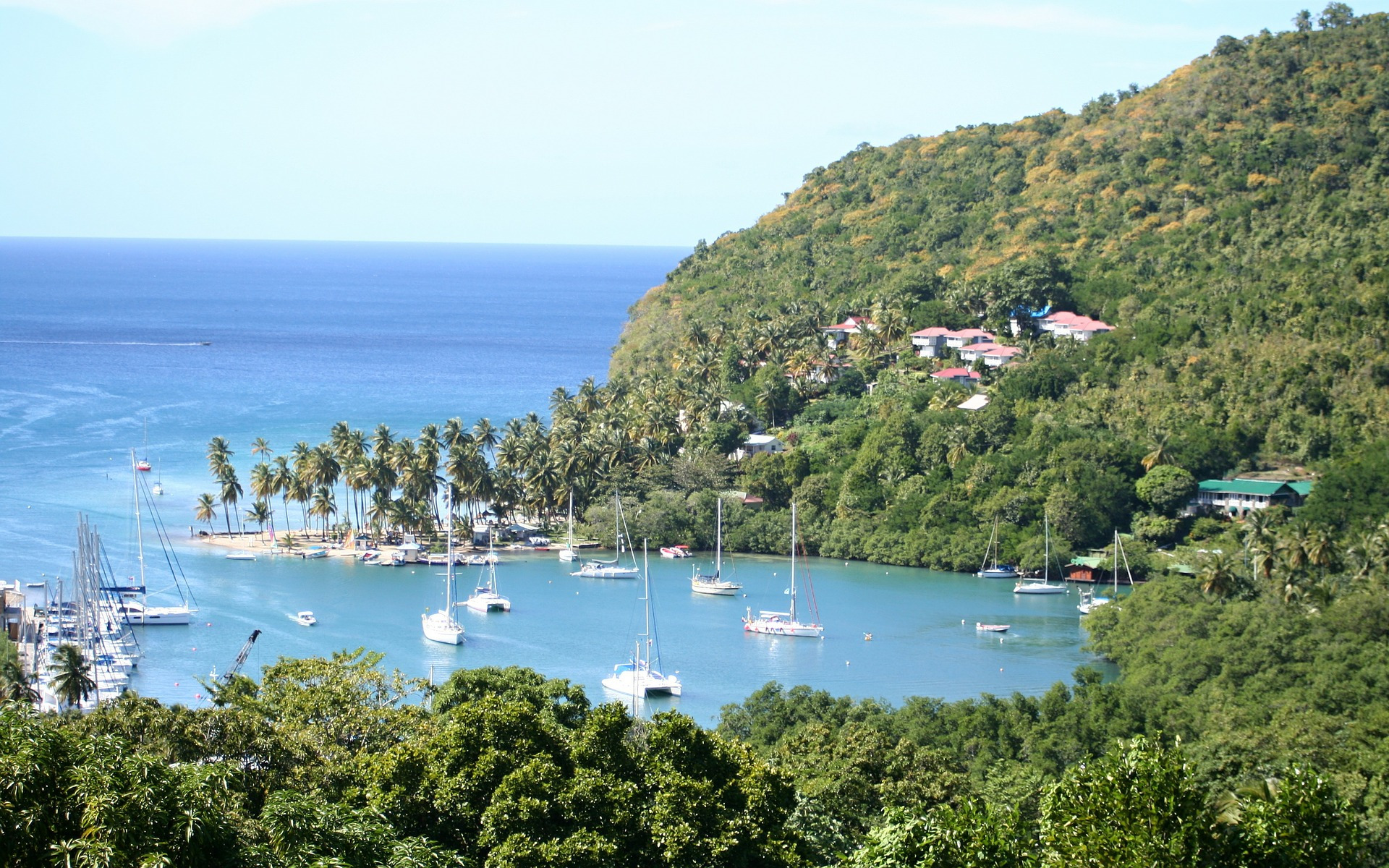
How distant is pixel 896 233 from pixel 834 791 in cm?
7989

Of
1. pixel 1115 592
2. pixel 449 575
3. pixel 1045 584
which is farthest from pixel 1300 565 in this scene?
pixel 449 575

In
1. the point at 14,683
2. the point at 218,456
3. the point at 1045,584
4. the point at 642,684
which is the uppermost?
the point at 218,456

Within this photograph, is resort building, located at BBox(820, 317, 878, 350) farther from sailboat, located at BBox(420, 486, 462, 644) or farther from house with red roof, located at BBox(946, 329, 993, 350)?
sailboat, located at BBox(420, 486, 462, 644)

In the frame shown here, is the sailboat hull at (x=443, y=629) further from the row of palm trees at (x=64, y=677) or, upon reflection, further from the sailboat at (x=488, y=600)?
the row of palm trees at (x=64, y=677)

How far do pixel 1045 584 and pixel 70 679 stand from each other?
37625 mm

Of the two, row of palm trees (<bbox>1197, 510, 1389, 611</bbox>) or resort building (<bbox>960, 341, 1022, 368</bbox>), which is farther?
resort building (<bbox>960, 341, 1022, 368</bbox>)

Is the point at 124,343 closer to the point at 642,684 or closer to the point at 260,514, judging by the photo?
the point at 260,514

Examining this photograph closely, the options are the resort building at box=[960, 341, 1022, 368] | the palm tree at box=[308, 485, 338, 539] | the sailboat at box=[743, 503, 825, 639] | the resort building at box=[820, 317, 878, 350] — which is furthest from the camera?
the resort building at box=[820, 317, 878, 350]

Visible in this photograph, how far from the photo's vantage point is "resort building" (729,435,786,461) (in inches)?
2852

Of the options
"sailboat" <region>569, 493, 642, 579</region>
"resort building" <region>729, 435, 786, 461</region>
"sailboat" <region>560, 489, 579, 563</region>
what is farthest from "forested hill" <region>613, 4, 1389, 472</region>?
"sailboat" <region>569, 493, 642, 579</region>

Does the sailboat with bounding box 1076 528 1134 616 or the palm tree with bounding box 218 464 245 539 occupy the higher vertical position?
the palm tree with bounding box 218 464 245 539

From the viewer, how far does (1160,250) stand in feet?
277

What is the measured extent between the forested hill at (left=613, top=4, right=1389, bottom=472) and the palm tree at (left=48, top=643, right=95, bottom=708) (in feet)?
155

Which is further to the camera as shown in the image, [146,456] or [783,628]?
[146,456]
